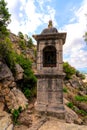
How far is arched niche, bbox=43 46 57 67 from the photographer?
10.5 m

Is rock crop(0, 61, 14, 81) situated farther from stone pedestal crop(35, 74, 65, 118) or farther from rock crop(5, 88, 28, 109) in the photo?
stone pedestal crop(35, 74, 65, 118)

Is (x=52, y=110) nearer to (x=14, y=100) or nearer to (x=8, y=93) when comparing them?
(x=14, y=100)

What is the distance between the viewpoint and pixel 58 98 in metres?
9.72

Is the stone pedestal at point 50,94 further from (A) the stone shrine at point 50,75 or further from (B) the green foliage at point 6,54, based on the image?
(B) the green foliage at point 6,54

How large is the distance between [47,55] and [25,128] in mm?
5128

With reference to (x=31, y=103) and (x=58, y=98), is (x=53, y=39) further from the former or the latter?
(x=31, y=103)

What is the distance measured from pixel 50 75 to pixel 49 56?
65.2 inches

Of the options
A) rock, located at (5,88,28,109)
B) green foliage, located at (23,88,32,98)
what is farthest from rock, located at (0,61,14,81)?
green foliage, located at (23,88,32,98)

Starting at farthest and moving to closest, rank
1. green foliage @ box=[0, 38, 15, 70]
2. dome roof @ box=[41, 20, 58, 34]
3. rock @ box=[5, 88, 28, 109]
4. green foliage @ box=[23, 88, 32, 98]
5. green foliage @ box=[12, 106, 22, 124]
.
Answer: green foliage @ box=[23, 88, 32, 98] → green foliage @ box=[0, 38, 15, 70] → rock @ box=[5, 88, 28, 109] → dome roof @ box=[41, 20, 58, 34] → green foliage @ box=[12, 106, 22, 124]

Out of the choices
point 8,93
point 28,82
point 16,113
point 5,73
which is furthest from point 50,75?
point 28,82

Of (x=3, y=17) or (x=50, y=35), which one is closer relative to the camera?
(x=50, y=35)

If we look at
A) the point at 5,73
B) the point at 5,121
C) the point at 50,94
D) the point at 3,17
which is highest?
the point at 3,17

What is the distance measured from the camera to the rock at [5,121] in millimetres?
8531

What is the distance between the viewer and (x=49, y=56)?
10.8 meters
